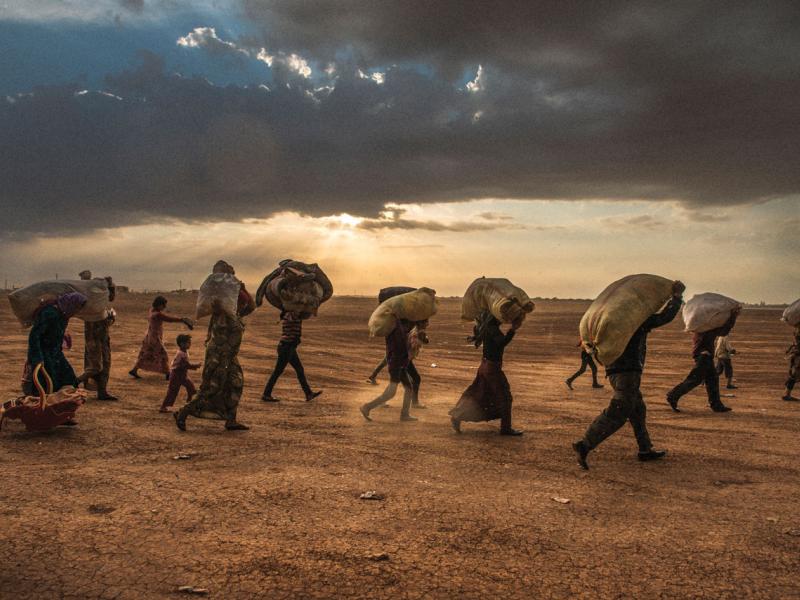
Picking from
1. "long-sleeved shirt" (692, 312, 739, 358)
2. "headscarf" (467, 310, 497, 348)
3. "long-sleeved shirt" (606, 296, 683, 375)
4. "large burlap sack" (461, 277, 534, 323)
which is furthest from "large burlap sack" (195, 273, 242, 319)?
"long-sleeved shirt" (692, 312, 739, 358)

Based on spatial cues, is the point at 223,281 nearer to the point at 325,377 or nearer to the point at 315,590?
the point at 315,590

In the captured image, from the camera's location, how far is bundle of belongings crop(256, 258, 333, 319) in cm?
1094

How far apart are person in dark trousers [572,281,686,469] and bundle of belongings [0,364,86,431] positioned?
6.67 metres

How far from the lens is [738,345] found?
28984 millimetres

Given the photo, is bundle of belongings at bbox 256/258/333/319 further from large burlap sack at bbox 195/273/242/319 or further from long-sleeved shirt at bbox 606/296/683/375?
long-sleeved shirt at bbox 606/296/683/375

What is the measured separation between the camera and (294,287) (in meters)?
11.0

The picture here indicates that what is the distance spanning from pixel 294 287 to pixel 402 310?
2348 millimetres

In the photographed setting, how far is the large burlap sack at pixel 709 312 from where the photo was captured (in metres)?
11.4

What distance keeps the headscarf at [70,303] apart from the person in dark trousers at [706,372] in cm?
1038

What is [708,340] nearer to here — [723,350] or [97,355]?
[723,350]

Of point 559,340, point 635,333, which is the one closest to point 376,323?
point 635,333

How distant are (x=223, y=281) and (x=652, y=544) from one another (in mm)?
6236

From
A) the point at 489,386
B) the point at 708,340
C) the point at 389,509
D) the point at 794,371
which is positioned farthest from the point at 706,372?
the point at 389,509

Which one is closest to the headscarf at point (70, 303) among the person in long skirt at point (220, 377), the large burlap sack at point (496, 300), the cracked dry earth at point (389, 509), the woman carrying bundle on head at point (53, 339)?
the woman carrying bundle on head at point (53, 339)
